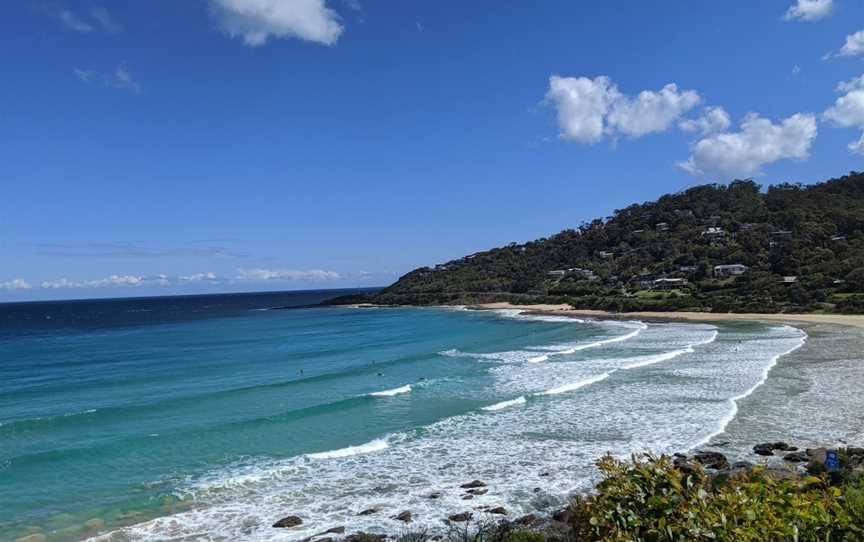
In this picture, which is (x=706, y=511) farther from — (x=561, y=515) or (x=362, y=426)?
(x=362, y=426)

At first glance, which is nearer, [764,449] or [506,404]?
[764,449]

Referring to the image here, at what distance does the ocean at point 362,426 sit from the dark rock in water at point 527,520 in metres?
0.58

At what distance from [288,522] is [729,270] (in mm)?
91075

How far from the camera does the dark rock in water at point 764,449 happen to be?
17203 millimetres

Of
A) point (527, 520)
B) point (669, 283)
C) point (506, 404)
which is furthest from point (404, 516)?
point (669, 283)

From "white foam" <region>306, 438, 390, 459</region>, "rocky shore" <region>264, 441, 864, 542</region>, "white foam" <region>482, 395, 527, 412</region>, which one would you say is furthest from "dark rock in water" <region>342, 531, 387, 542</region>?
"white foam" <region>482, 395, 527, 412</region>

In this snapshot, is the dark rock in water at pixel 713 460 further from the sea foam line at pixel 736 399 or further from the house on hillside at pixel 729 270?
the house on hillside at pixel 729 270

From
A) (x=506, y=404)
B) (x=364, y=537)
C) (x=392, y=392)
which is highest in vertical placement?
(x=392, y=392)

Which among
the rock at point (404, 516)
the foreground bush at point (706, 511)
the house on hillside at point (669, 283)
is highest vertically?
the house on hillside at point (669, 283)

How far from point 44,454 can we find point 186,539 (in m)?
10.5

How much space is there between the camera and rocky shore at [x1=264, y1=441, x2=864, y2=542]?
12.5m

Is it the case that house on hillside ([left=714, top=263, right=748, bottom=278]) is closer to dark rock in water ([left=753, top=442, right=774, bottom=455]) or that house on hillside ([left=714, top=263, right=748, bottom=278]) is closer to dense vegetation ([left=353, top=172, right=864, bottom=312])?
dense vegetation ([left=353, top=172, right=864, bottom=312])

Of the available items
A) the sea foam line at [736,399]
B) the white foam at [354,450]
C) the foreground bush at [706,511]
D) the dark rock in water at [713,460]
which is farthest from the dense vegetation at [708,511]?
the white foam at [354,450]

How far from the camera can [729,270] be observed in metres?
90.6
